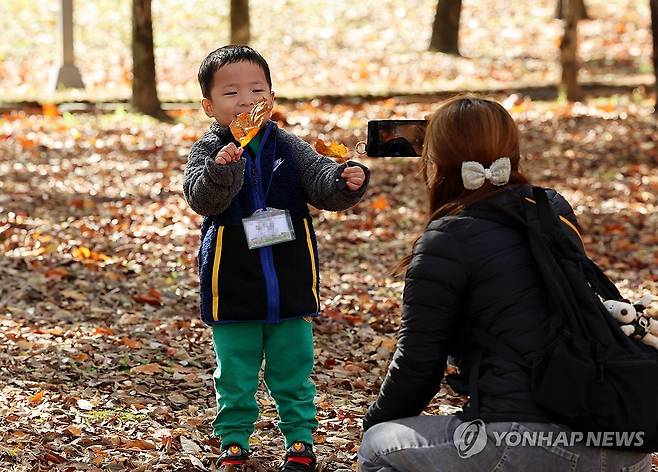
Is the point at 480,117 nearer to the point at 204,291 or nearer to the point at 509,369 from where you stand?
the point at 509,369

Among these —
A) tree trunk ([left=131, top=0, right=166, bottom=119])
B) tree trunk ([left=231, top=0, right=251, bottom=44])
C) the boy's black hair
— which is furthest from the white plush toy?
tree trunk ([left=231, top=0, right=251, bottom=44])

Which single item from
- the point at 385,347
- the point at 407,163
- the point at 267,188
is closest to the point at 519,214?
the point at 267,188

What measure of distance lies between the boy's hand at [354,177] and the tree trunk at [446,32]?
616 inches

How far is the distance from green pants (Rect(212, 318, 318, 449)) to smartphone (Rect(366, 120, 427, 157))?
0.80 m

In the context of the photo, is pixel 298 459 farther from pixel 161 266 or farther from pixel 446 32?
pixel 446 32

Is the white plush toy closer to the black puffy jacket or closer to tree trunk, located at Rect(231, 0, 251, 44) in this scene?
the black puffy jacket

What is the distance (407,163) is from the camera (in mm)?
11781

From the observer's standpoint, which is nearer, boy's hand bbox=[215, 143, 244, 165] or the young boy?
boy's hand bbox=[215, 143, 244, 165]

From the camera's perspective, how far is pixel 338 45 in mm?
20578

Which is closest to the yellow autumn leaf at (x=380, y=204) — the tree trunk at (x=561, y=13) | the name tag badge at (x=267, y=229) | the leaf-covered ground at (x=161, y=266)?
the leaf-covered ground at (x=161, y=266)

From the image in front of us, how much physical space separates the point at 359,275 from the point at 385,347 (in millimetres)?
1834

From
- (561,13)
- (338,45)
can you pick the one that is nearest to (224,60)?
(338,45)

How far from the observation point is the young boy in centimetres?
421

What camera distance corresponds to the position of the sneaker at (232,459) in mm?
4406
